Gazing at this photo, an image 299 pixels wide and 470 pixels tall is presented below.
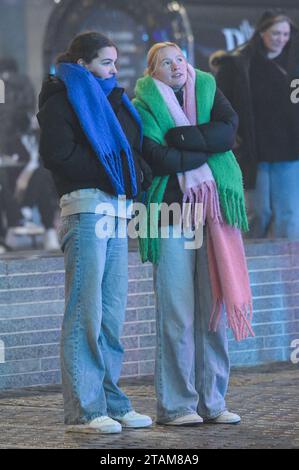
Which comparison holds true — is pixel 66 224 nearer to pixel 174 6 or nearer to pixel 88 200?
pixel 88 200

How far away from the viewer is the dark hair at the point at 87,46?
19.5 ft

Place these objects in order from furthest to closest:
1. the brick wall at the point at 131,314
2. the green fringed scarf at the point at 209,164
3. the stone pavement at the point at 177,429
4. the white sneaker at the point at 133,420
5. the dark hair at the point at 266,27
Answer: the dark hair at the point at 266,27, the brick wall at the point at 131,314, the green fringed scarf at the point at 209,164, the white sneaker at the point at 133,420, the stone pavement at the point at 177,429

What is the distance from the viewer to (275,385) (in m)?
7.46

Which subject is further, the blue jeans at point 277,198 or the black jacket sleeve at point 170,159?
the blue jeans at point 277,198

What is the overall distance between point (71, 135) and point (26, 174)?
5.83 m

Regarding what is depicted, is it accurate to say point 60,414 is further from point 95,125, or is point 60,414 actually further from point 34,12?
point 34,12

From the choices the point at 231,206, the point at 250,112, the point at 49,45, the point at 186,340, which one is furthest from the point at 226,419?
the point at 49,45

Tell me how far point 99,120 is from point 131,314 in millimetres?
2128

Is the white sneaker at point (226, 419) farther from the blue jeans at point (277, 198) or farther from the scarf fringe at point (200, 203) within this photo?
the blue jeans at point (277, 198)

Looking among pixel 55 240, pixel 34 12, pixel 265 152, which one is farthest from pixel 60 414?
pixel 34 12

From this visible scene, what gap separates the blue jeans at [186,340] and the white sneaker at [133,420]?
113mm

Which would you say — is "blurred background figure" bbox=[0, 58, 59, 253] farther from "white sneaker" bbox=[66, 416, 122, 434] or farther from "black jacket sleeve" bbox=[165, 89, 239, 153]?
"white sneaker" bbox=[66, 416, 122, 434]

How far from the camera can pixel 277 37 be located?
882cm

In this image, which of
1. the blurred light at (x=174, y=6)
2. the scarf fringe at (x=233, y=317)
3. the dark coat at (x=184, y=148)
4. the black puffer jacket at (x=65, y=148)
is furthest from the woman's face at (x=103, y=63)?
the blurred light at (x=174, y=6)
